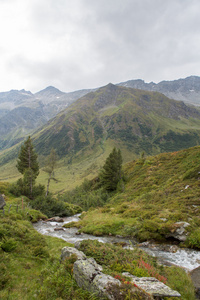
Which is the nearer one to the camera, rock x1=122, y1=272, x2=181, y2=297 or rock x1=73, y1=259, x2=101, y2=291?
rock x1=122, y1=272, x2=181, y2=297

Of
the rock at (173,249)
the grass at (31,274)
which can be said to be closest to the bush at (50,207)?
the grass at (31,274)

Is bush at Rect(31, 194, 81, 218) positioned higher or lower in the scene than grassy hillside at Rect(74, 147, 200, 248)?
lower

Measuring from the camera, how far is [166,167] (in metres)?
38.3

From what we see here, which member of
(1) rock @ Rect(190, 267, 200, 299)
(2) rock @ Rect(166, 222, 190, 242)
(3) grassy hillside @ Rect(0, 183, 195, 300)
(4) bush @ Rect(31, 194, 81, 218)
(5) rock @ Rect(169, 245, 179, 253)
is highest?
(3) grassy hillside @ Rect(0, 183, 195, 300)

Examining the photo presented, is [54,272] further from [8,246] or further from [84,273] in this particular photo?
[8,246]

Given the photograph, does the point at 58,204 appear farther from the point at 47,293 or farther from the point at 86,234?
the point at 47,293

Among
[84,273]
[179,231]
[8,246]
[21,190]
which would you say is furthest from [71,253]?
[21,190]

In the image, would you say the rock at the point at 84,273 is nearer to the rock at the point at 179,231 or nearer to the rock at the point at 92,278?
the rock at the point at 92,278

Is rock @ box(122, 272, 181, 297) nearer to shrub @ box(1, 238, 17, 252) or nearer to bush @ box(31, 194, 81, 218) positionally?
shrub @ box(1, 238, 17, 252)

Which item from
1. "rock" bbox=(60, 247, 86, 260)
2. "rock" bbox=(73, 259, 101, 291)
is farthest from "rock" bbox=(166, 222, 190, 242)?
"rock" bbox=(73, 259, 101, 291)

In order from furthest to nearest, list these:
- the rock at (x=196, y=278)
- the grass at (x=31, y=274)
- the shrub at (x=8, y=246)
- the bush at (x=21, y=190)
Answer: the bush at (x=21, y=190) → the shrub at (x=8, y=246) → the rock at (x=196, y=278) → the grass at (x=31, y=274)

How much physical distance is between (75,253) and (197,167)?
87.8ft

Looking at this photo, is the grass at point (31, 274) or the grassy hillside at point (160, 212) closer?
the grass at point (31, 274)

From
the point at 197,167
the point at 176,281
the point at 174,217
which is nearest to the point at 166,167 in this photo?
the point at 197,167
